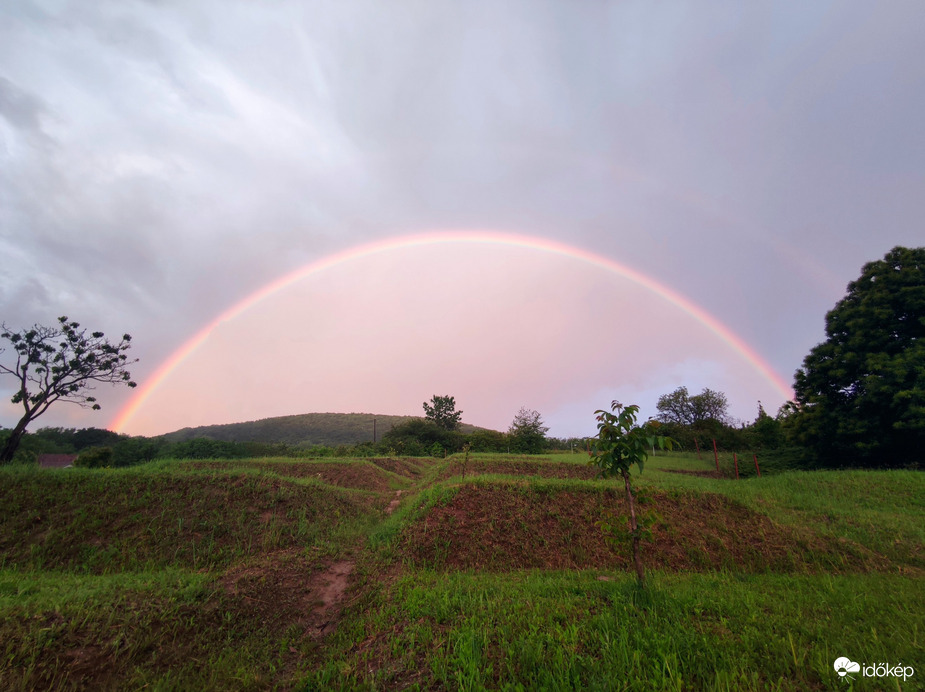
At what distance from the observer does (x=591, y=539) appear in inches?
399

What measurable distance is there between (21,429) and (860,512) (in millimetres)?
39181

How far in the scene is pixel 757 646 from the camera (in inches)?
171

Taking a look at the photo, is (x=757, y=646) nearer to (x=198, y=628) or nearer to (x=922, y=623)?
(x=922, y=623)

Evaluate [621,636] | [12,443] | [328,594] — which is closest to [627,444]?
[621,636]

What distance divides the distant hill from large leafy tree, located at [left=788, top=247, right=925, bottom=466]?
255 ft

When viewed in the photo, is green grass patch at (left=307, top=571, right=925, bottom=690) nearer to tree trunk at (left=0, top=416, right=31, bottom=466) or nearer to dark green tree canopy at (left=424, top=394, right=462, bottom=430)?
tree trunk at (left=0, top=416, right=31, bottom=466)

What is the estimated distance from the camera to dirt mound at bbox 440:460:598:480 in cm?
2050

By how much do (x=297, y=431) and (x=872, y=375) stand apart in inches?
4469

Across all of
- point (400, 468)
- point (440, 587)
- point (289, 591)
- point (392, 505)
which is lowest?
point (289, 591)

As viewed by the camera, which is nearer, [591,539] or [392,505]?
[591,539]

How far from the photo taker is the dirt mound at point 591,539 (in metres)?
9.23

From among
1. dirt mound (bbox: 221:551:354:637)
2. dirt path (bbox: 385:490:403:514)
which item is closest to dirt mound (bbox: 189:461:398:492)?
dirt path (bbox: 385:490:403:514)

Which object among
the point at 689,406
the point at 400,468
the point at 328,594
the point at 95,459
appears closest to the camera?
the point at 328,594

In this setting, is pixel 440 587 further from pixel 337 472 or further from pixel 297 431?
pixel 297 431
